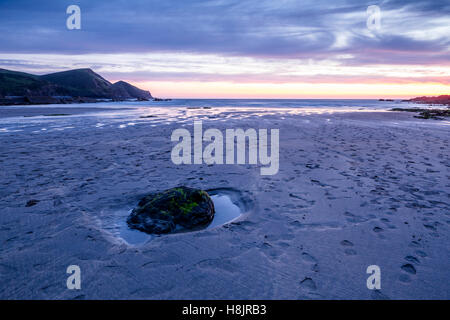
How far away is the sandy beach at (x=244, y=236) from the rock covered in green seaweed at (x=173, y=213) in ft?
1.03

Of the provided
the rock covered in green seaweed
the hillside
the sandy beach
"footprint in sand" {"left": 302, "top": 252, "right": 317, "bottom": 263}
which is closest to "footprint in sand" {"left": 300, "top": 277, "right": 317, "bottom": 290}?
the sandy beach

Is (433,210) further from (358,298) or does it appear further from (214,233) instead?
(214,233)

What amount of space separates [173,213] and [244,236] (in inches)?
53.3

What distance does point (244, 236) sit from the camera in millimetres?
4121

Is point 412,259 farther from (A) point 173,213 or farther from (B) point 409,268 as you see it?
(A) point 173,213

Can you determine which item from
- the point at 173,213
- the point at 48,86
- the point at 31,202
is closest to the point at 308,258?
the point at 173,213

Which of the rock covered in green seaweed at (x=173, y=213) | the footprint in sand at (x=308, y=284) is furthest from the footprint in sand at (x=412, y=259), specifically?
the rock covered in green seaweed at (x=173, y=213)

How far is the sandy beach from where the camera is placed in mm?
3002

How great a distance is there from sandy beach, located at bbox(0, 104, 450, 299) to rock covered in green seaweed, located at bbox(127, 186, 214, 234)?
31cm

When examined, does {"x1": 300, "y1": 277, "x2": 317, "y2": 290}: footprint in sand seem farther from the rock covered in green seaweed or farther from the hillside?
the hillside

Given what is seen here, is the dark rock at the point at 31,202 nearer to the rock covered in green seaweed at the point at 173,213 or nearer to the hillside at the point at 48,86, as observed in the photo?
the rock covered in green seaweed at the point at 173,213

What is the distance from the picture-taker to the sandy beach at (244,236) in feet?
9.85
